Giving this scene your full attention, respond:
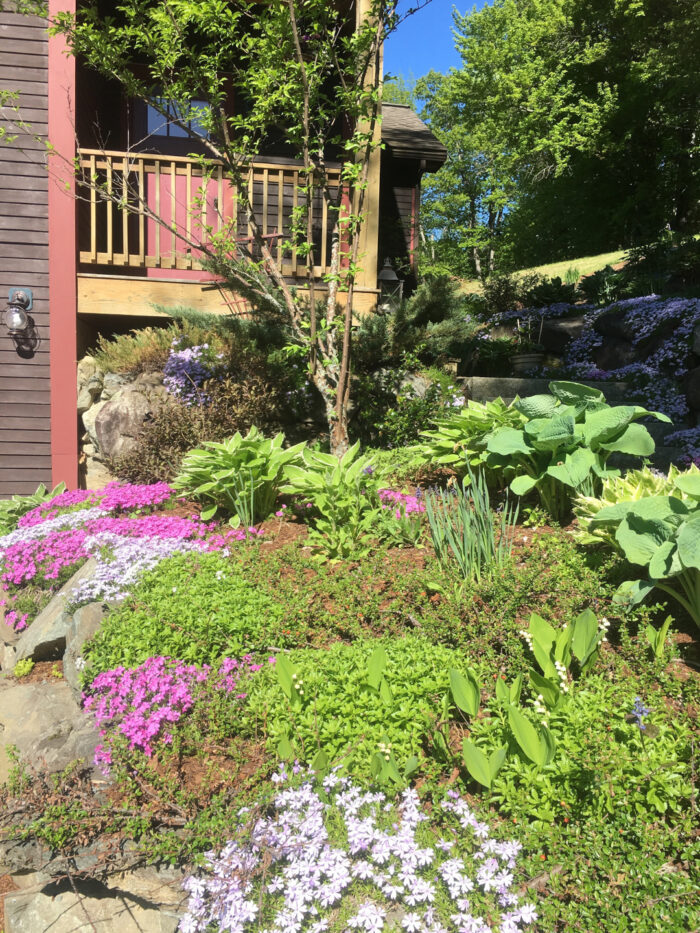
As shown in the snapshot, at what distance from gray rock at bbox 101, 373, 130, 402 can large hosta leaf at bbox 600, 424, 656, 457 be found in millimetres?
4440

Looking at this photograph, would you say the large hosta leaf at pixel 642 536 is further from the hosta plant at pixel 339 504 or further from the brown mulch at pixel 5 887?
the brown mulch at pixel 5 887

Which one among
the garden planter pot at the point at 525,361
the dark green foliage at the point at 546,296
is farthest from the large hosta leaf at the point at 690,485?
the dark green foliage at the point at 546,296

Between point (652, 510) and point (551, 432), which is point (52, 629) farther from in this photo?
point (652, 510)

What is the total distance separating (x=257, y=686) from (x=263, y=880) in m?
0.72

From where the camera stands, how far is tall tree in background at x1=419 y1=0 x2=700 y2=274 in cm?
1694

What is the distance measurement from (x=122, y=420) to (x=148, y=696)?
143 inches

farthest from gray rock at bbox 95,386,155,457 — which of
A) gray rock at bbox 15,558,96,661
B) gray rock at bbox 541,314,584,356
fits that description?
gray rock at bbox 541,314,584,356

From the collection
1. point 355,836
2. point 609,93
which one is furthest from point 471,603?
point 609,93

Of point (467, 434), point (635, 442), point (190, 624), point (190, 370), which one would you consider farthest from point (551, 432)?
point (190, 370)

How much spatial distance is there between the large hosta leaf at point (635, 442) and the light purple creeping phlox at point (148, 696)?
2045 mm

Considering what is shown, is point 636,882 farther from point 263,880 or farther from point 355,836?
point 263,880

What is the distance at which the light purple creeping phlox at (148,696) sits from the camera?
2.29 meters

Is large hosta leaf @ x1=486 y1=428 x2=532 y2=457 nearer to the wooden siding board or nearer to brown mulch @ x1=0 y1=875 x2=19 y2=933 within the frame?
brown mulch @ x1=0 y1=875 x2=19 y2=933

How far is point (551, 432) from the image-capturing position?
3158 mm
